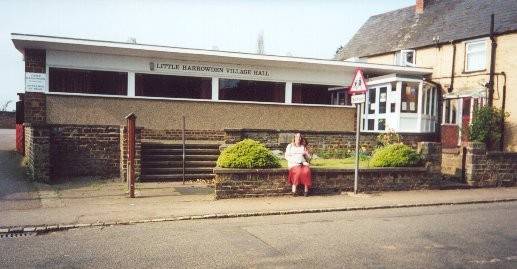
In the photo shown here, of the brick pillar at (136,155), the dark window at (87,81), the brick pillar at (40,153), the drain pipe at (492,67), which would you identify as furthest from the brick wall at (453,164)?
the brick pillar at (40,153)

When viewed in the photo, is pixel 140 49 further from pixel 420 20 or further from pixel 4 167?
pixel 420 20

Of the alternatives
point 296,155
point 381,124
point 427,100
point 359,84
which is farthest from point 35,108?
point 427,100

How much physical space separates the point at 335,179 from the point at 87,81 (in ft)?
30.4

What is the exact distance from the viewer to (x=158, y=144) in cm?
1376

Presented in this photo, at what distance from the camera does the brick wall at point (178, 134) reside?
615 inches

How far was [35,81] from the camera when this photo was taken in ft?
46.6

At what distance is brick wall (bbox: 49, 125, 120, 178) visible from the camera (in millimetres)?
13023

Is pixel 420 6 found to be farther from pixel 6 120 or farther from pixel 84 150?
pixel 6 120

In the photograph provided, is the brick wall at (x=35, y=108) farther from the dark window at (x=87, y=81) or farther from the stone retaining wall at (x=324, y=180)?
the stone retaining wall at (x=324, y=180)

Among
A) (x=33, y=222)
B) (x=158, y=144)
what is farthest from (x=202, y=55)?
(x=33, y=222)

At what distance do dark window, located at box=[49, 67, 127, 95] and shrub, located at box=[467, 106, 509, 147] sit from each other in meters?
14.0

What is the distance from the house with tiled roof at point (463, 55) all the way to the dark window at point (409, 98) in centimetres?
4

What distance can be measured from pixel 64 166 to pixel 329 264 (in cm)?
1021

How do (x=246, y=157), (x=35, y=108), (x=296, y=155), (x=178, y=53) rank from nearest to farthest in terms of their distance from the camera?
(x=246, y=157), (x=296, y=155), (x=35, y=108), (x=178, y=53)
